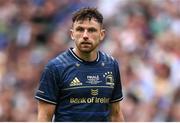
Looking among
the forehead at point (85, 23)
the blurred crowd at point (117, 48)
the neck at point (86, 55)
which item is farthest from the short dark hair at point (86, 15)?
the blurred crowd at point (117, 48)

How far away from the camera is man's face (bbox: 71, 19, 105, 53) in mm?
4961

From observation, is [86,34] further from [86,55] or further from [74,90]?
[74,90]

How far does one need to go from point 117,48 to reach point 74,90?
187 inches

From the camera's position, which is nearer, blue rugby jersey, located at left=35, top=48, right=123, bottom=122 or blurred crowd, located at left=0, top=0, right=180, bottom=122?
blue rugby jersey, located at left=35, top=48, right=123, bottom=122

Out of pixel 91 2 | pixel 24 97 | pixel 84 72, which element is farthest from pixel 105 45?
pixel 84 72

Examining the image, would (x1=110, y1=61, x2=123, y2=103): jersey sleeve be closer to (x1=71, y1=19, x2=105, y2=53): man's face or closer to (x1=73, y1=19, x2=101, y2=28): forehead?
(x1=71, y1=19, x2=105, y2=53): man's face

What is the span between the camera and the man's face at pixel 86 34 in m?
4.96

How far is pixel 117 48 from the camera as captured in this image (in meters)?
9.62

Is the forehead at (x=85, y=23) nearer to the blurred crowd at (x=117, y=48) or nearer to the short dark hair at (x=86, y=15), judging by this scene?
the short dark hair at (x=86, y=15)

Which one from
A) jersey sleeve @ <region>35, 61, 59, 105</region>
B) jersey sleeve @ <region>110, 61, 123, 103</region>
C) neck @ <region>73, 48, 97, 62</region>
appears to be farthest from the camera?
jersey sleeve @ <region>110, 61, 123, 103</region>

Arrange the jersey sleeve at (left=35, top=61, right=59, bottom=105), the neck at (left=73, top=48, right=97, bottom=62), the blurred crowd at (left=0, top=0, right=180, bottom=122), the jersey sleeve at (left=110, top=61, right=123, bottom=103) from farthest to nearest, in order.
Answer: the blurred crowd at (left=0, top=0, right=180, bottom=122) → the jersey sleeve at (left=110, top=61, right=123, bottom=103) → the neck at (left=73, top=48, right=97, bottom=62) → the jersey sleeve at (left=35, top=61, right=59, bottom=105)

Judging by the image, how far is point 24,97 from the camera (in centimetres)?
951

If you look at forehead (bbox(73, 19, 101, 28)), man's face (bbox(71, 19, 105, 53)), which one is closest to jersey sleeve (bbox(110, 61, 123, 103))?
man's face (bbox(71, 19, 105, 53))

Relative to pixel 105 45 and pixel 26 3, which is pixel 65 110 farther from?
pixel 26 3
